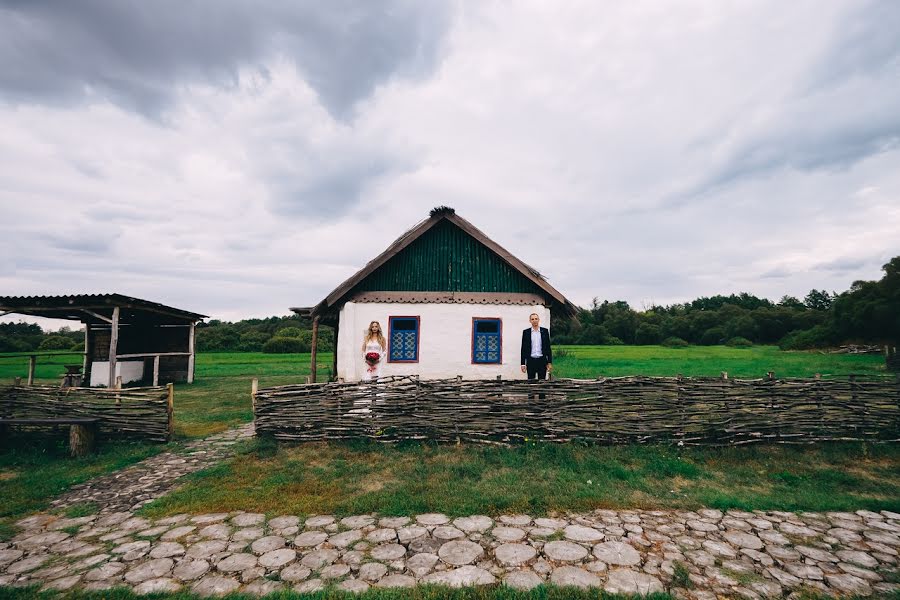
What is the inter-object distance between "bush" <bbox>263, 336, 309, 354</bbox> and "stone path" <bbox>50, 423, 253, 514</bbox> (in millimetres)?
40469

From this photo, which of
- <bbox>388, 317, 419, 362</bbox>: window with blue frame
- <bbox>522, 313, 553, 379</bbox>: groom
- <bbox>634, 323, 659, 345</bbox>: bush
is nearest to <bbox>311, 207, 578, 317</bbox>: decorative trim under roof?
<bbox>388, 317, 419, 362</bbox>: window with blue frame

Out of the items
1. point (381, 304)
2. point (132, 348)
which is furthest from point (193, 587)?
point (132, 348)

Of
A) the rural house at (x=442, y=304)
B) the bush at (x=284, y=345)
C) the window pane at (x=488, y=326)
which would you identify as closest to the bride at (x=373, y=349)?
the rural house at (x=442, y=304)

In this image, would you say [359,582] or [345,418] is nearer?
[359,582]

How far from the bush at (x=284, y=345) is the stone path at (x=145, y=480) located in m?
40.5

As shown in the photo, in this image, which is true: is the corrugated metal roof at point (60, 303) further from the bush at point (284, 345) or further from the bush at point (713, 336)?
the bush at point (713, 336)

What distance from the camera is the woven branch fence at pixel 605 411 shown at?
7445 millimetres

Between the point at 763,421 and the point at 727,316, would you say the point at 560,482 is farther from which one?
the point at 727,316

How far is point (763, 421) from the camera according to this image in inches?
294

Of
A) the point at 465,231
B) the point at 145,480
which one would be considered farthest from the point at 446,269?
the point at 145,480

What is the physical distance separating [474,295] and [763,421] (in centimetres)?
702

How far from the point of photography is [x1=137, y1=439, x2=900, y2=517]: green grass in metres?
5.07

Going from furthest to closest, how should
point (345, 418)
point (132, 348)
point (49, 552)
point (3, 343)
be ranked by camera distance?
point (3, 343)
point (132, 348)
point (345, 418)
point (49, 552)

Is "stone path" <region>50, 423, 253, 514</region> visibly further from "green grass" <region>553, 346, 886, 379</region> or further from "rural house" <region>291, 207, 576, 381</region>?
"green grass" <region>553, 346, 886, 379</region>
